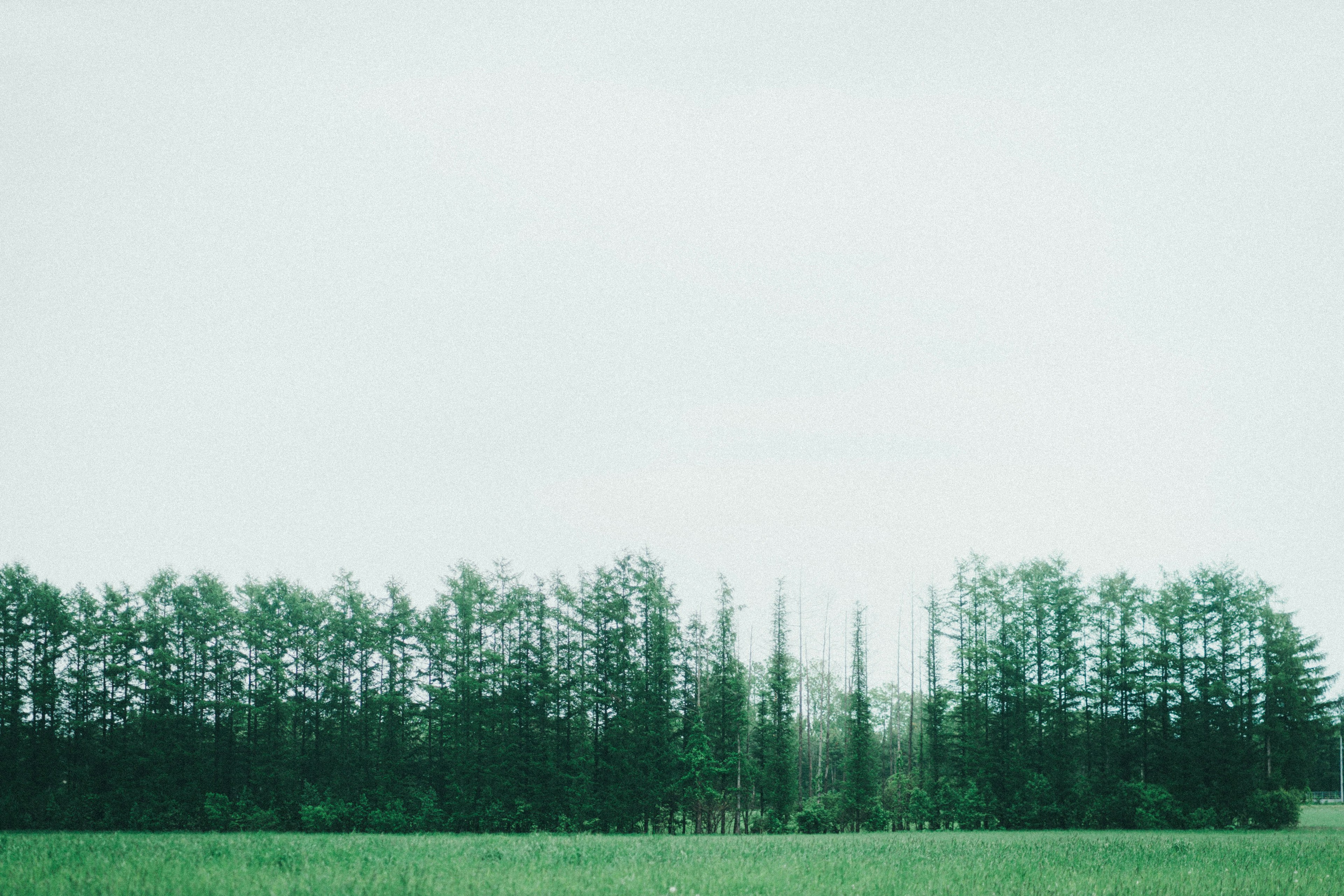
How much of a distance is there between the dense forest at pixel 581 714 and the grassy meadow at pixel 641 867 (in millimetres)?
20537

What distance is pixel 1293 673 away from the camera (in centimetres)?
5309

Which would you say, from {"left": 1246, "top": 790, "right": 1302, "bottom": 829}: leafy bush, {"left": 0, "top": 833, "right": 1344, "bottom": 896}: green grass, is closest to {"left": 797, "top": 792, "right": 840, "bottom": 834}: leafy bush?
{"left": 1246, "top": 790, "right": 1302, "bottom": 829}: leafy bush

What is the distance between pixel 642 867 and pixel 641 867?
12 cm

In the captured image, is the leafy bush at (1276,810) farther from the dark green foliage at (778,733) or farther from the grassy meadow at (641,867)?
the dark green foliage at (778,733)

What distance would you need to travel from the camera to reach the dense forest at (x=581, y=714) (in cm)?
4859

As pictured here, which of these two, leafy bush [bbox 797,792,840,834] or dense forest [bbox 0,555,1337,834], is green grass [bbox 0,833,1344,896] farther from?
leafy bush [bbox 797,792,840,834]

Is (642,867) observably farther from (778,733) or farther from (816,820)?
(778,733)

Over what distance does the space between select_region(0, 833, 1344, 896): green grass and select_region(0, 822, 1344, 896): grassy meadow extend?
0.08 metres

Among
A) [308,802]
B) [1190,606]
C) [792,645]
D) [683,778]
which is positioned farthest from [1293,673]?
[308,802]

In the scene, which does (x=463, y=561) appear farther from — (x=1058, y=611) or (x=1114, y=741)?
(x=1114, y=741)

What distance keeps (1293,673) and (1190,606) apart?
6.68 meters

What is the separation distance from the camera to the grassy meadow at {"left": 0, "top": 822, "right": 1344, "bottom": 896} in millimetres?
14953

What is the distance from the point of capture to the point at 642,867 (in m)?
19.0

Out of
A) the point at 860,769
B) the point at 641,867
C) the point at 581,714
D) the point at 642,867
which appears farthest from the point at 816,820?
the point at 642,867
